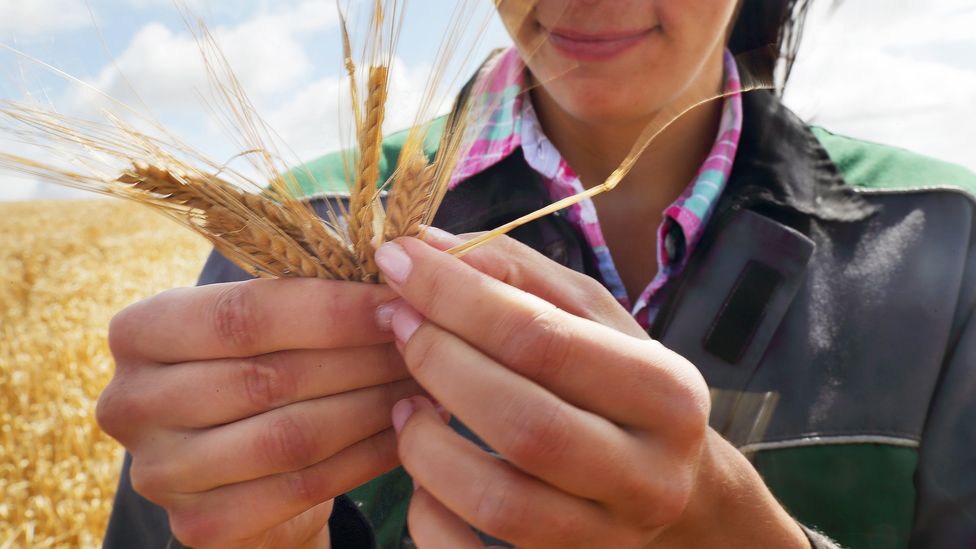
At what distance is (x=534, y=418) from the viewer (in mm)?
810

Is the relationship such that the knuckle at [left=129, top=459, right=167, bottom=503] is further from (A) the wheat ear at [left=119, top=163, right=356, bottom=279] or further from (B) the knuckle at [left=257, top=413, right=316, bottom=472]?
(A) the wheat ear at [left=119, top=163, right=356, bottom=279]

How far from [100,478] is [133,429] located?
103 inches

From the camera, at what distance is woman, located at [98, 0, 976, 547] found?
845mm

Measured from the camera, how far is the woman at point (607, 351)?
2.77 feet

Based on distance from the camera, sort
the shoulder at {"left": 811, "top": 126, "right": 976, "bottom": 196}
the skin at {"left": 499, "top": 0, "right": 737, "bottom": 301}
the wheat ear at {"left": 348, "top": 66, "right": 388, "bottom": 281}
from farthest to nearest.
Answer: the shoulder at {"left": 811, "top": 126, "right": 976, "bottom": 196} → the skin at {"left": 499, "top": 0, "right": 737, "bottom": 301} → the wheat ear at {"left": 348, "top": 66, "right": 388, "bottom": 281}

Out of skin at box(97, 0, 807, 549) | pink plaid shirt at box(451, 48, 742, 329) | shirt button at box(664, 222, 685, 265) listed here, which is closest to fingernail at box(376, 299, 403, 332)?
skin at box(97, 0, 807, 549)

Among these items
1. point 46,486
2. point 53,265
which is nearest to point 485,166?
point 46,486

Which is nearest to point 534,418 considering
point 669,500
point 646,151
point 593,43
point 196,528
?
point 669,500

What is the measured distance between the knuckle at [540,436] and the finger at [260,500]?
30 cm

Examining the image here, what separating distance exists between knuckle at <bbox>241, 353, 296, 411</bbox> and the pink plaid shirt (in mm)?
724

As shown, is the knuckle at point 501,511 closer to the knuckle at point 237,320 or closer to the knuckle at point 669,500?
the knuckle at point 669,500

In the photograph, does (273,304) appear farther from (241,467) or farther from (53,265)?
(53,265)

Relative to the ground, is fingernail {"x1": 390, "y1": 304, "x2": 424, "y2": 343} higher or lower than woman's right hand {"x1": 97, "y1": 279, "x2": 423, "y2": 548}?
higher

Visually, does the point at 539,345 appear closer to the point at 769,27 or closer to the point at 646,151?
the point at 646,151
